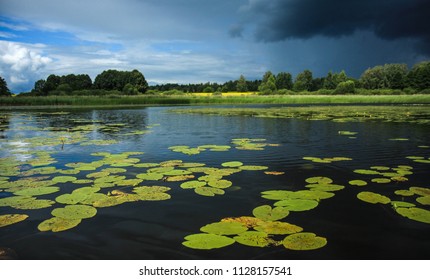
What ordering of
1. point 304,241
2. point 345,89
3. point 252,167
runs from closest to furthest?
1. point 304,241
2. point 252,167
3. point 345,89

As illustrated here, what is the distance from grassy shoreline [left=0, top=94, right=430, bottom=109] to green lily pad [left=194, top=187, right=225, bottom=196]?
121 feet

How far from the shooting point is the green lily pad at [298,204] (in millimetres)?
3666

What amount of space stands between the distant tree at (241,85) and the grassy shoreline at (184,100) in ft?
122

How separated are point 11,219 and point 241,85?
83.7m

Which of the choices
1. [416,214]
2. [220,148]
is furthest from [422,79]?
[416,214]

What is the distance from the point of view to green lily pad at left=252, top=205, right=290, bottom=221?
11.0ft

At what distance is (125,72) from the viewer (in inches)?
3142

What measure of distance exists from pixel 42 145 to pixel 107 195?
5.51 metres

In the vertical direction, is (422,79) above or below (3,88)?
above

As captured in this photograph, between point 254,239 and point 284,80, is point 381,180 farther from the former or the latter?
point 284,80

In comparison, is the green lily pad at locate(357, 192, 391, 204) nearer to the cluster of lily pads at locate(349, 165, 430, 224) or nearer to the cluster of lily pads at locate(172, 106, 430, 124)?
the cluster of lily pads at locate(349, 165, 430, 224)

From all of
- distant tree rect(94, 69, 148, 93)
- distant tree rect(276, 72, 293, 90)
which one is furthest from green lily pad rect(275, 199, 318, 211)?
distant tree rect(276, 72, 293, 90)

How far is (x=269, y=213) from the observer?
136 inches

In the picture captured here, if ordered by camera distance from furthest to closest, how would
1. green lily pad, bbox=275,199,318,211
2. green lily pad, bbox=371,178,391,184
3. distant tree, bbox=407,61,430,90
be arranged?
distant tree, bbox=407,61,430,90, green lily pad, bbox=371,178,391,184, green lily pad, bbox=275,199,318,211
